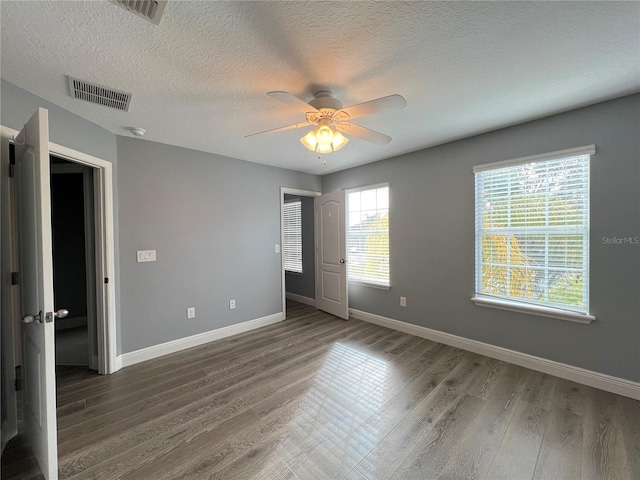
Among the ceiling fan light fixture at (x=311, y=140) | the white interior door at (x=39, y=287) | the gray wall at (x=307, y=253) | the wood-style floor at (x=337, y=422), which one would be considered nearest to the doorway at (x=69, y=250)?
the wood-style floor at (x=337, y=422)

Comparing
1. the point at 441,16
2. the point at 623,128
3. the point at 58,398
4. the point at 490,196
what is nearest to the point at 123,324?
the point at 58,398

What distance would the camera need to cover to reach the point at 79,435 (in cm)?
179

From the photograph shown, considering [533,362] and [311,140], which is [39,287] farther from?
[533,362]

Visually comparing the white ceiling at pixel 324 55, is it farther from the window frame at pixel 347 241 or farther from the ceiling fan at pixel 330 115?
the window frame at pixel 347 241

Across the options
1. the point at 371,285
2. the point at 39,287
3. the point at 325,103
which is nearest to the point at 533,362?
the point at 371,285

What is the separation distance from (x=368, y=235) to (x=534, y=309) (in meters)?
2.22

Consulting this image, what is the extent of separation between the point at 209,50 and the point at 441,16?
128cm

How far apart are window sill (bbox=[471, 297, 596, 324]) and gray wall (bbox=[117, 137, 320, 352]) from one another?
2.82 meters

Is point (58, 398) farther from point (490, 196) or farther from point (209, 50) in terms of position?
point (490, 196)

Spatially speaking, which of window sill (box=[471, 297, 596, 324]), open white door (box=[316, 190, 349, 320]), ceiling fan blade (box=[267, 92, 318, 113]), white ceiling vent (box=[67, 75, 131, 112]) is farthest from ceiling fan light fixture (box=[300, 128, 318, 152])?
window sill (box=[471, 297, 596, 324])

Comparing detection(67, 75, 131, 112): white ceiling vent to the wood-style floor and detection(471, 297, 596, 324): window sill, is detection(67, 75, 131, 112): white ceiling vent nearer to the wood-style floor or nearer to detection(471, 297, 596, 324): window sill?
the wood-style floor

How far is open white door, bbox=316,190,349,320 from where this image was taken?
13.8ft

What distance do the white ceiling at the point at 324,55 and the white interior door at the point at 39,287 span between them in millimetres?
477

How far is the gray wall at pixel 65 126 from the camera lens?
1.74 m
